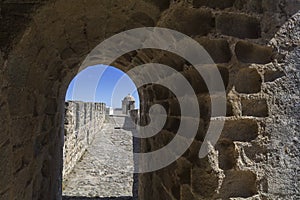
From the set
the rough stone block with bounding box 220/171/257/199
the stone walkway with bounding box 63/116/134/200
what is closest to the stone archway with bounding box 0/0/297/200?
the rough stone block with bounding box 220/171/257/199

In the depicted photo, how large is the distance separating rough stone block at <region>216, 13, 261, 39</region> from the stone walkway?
10.4 feet

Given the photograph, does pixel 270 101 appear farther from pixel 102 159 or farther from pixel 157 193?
pixel 102 159

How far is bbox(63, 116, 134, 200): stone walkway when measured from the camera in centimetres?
396

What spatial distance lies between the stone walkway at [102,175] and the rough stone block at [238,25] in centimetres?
316

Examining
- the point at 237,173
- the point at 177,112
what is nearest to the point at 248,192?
the point at 237,173

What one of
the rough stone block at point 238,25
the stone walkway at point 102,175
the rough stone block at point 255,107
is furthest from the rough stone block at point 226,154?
the stone walkway at point 102,175

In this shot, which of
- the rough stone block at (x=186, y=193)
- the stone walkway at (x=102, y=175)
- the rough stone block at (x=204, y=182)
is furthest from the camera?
the stone walkway at (x=102, y=175)

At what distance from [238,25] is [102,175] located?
422cm

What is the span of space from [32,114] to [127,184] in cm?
304

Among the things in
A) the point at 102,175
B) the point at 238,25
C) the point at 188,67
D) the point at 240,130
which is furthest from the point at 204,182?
the point at 102,175

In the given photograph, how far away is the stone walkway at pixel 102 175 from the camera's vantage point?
3.96 metres

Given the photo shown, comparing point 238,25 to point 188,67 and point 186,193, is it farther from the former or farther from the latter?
point 186,193

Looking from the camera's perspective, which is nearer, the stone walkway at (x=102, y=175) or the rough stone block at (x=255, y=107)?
the rough stone block at (x=255, y=107)

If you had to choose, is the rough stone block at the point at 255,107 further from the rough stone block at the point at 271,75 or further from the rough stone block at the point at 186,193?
the rough stone block at the point at 186,193
